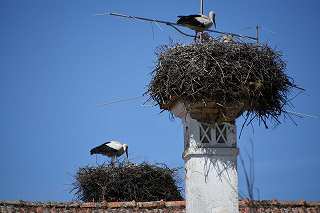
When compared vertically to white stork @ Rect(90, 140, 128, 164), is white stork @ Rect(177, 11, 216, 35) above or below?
above

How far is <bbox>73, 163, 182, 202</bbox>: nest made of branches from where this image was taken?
16.8 metres

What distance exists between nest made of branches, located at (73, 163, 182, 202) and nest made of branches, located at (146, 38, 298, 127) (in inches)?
273

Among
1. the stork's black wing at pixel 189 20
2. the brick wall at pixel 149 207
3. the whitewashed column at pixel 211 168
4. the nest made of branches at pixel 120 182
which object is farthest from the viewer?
the nest made of branches at pixel 120 182

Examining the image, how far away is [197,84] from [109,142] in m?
8.86

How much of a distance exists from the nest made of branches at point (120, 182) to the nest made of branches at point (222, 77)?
6.94 m

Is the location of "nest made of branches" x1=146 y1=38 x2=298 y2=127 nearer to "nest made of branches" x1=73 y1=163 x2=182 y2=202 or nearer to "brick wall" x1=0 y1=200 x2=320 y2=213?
"brick wall" x1=0 y1=200 x2=320 y2=213

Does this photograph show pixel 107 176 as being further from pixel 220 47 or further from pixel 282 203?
pixel 220 47

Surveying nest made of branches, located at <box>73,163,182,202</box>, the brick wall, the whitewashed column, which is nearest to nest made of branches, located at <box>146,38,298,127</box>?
the whitewashed column

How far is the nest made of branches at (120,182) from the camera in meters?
16.8

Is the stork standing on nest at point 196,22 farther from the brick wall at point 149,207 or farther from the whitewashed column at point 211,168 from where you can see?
the brick wall at point 149,207

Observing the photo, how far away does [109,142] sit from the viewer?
1789cm

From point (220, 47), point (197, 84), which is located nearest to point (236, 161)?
point (197, 84)

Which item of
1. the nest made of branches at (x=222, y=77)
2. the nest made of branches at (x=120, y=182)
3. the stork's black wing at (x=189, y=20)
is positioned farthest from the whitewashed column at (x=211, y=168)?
the nest made of branches at (x=120, y=182)

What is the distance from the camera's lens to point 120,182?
55.2 ft
